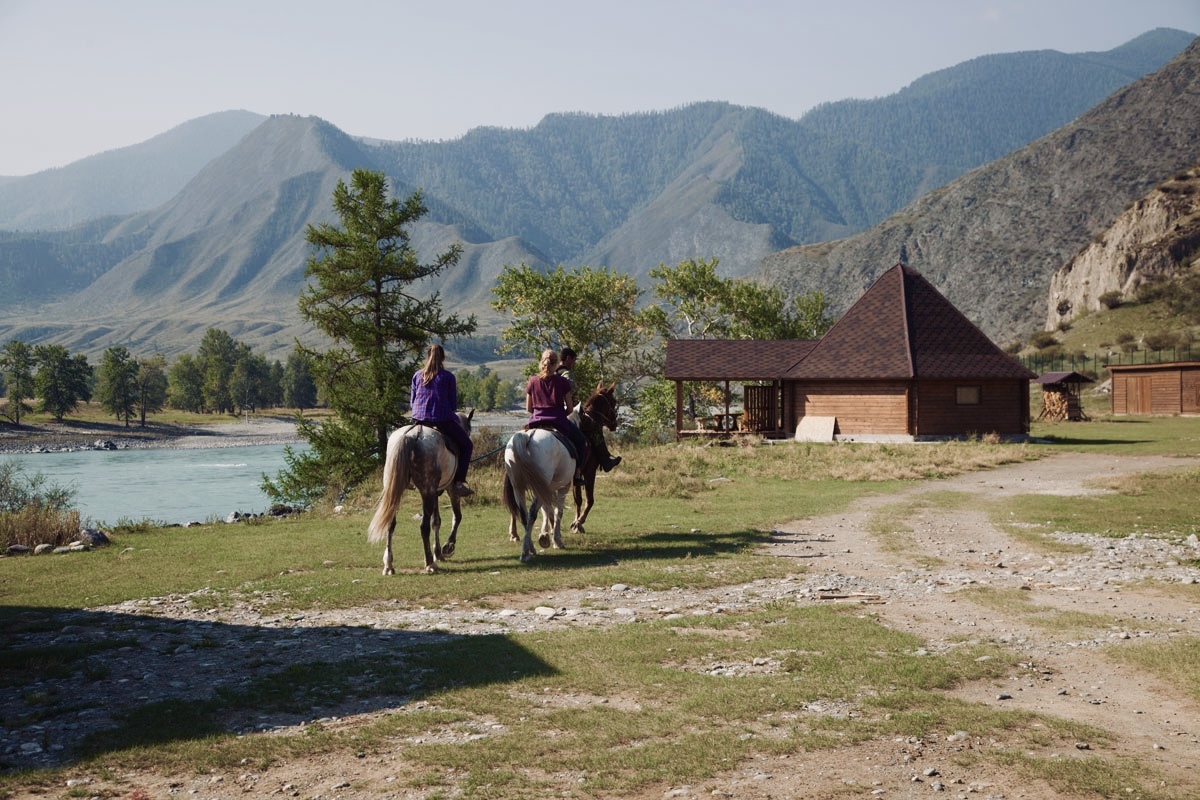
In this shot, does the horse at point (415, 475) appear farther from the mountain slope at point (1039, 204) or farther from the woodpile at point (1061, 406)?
the mountain slope at point (1039, 204)

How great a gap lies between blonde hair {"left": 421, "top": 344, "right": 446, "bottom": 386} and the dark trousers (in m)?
0.57

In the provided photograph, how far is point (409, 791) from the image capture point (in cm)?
499

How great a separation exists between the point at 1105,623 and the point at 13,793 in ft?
29.1

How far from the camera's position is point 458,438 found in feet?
40.0

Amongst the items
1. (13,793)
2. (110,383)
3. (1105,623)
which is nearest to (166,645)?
(13,793)

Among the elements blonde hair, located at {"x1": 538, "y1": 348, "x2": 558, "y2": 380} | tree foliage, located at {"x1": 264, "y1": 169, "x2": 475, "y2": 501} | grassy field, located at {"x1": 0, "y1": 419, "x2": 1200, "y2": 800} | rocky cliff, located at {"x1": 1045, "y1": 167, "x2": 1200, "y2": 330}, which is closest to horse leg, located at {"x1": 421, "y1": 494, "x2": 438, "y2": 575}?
grassy field, located at {"x1": 0, "y1": 419, "x2": 1200, "y2": 800}

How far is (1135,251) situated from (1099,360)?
997 inches

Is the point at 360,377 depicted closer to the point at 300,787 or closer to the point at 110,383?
the point at 300,787

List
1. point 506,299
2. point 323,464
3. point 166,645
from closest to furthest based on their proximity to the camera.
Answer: point 166,645
point 323,464
point 506,299

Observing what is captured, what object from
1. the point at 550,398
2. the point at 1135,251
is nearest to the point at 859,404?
the point at 550,398

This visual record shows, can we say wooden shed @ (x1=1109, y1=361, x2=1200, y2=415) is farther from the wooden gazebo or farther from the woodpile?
the woodpile

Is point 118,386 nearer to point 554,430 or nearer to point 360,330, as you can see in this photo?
point 360,330

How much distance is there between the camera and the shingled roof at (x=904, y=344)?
37500mm

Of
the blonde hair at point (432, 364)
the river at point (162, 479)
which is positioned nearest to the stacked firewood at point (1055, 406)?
the river at point (162, 479)
